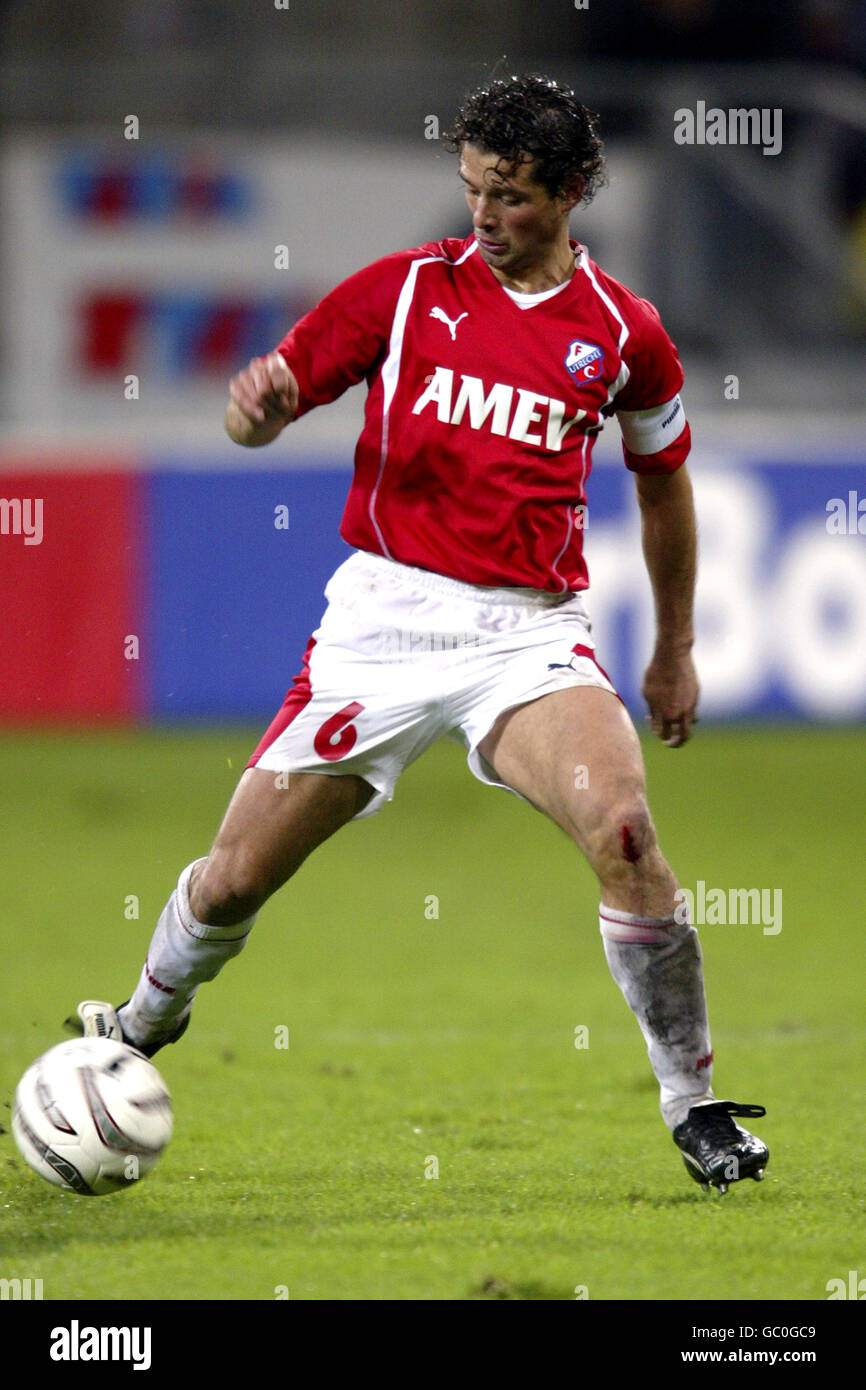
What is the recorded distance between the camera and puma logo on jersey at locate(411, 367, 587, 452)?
13.6ft

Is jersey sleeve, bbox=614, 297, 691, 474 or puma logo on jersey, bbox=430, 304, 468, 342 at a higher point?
puma logo on jersey, bbox=430, 304, 468, 342

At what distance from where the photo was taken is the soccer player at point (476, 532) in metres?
4.05

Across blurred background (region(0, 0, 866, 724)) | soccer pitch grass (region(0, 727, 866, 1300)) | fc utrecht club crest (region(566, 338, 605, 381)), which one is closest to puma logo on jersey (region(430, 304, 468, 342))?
fc utrecht club crest (region(566, 338, 605, 381))

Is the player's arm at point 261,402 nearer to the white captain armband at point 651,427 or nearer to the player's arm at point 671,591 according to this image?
the white captain armband at point 651,427

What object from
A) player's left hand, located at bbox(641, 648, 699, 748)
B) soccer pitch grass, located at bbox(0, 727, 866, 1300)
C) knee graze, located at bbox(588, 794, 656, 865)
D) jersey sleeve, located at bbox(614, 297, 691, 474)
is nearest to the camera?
soccer pitch grass, located at bbox(0, 727, 866, 1300)

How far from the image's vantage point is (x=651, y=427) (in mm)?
4391

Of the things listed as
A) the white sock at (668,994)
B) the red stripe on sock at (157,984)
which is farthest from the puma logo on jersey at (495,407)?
the red stripe on sock at (157,984)

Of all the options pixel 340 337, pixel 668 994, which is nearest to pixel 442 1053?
pixel 668 994

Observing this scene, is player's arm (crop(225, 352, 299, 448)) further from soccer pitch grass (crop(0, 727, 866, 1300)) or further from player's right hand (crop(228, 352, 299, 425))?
soccer pitch grass (crop(0, 727, 866, 1300))

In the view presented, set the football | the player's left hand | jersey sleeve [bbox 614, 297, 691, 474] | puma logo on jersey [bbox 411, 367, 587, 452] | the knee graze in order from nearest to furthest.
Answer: the knee graze → the football → puma logo on jersey [bbox 411, 367, 587, 452] → jersey sleeve [bbox 614, 297, 691, 474] → the player's left hand

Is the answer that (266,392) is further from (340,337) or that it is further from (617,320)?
(617,320)

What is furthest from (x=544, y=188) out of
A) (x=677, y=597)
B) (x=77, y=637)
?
(x=77, y=637)

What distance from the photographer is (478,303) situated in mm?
4230
